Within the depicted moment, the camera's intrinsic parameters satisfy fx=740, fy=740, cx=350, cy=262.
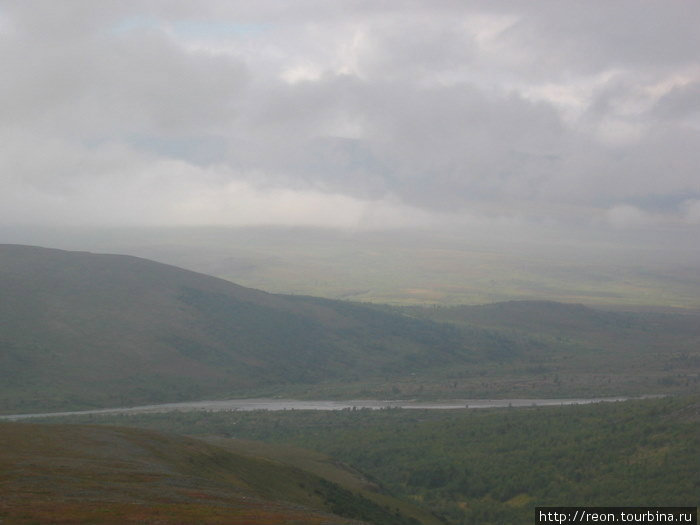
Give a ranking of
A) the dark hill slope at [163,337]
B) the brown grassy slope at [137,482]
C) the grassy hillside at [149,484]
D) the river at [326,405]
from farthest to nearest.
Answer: the dark hill slope at [163,337] < the river at [326,405] < the grassy hillside at [149,484] < the brown grassy slope at [137,482]

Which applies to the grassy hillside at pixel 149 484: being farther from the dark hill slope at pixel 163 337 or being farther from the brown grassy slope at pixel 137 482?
the dark hill slope at pixel 163 337

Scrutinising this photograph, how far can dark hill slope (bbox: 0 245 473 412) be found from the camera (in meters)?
110

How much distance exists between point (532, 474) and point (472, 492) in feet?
14.8

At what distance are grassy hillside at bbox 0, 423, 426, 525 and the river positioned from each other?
45.8m

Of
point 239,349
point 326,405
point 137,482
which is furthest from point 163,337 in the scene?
point 137,482

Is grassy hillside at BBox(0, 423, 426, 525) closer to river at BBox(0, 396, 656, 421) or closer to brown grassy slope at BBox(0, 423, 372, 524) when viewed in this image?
brown grassy slope at BBox(0, 423, 372, 524)

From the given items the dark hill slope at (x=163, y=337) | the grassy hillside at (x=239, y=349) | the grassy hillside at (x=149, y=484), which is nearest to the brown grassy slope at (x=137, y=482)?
the grassy hillside at (x=149, y=484)

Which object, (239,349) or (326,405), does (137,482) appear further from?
(239,349)

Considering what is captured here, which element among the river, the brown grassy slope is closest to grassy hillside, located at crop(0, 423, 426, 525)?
the brown grassy slope

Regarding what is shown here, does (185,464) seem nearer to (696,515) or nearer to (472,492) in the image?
(472,492)

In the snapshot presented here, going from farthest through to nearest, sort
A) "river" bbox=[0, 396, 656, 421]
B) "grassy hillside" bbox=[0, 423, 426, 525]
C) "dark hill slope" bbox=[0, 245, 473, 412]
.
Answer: "dark hill slope" bbox=[0, 245, 473, 412] < "river" bbox=[0, 396, 656, 421] < "grassy hillside" bbox=[0, 423, 426, 525]

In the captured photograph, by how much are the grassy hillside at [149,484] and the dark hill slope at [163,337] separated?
183ft

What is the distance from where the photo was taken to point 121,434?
1775 inches

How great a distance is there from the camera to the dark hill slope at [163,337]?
110m
